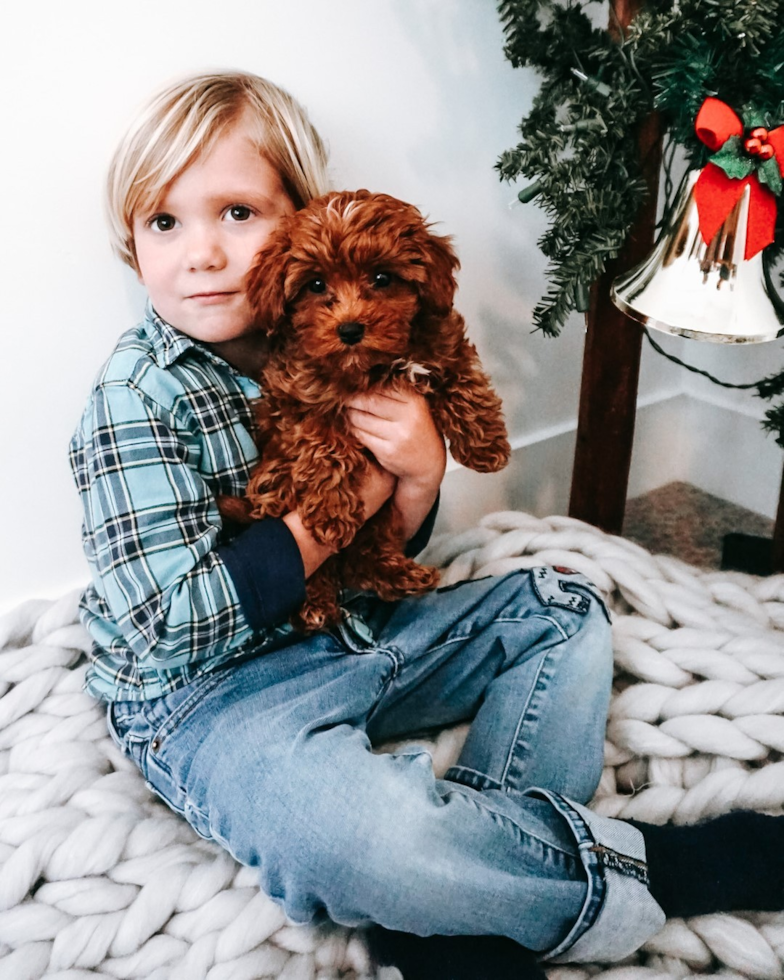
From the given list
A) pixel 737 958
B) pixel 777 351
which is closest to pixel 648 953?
pixel 737 958

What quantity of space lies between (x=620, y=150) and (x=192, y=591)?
3.03 ft

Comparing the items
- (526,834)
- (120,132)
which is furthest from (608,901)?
(120,132)

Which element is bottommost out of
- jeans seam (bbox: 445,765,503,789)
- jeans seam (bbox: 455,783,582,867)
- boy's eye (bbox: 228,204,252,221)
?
jeans seam (bbox: 445,765,503,789)

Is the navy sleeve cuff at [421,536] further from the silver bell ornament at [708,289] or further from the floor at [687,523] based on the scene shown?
the floor at [687,523]

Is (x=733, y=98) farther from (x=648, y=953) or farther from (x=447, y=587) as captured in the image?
(x=648, y=953)

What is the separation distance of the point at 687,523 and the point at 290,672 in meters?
1.30

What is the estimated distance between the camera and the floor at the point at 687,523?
1.95 meters

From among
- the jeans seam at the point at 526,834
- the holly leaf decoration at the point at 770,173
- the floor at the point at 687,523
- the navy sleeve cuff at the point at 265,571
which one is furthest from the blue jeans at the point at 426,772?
the floor at the point at 687,523

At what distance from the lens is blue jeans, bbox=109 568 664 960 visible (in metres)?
0.93

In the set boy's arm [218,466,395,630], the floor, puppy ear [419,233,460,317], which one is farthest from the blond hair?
the floor

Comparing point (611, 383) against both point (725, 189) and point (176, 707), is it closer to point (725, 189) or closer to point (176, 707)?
point (725, 189)

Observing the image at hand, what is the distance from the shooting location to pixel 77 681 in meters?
1.33

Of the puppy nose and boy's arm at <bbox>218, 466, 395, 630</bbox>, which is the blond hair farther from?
boy's arm at <bbox>218, 466, 395, 630</bbox>

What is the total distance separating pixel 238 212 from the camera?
1.11 meters
